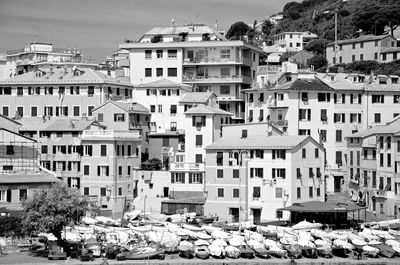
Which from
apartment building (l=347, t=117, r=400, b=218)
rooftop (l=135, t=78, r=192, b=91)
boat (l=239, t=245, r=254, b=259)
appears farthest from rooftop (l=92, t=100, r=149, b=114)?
boat (l=239, t=245, r=254, b=259)

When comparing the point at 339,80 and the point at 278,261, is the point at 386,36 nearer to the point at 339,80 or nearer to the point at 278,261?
the point at 339,80

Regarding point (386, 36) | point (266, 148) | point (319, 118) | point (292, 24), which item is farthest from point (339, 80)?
point (292, 24)

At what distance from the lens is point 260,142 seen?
3044 inches

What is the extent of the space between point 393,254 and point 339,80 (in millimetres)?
31283

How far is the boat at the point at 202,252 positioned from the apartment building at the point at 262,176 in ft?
34.0

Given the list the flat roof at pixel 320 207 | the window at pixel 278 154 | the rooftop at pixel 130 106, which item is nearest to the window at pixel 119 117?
the rooftop at pixel 130 106

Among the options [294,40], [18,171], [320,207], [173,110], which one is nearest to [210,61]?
[173,110]

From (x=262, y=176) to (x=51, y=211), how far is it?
69.3 feet

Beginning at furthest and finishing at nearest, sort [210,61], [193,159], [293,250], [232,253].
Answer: [210,61]
[193,159]
[293,250]
[232,253]

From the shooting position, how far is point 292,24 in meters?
195

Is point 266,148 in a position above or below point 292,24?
below

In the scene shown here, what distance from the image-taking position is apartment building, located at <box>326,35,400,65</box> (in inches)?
4961

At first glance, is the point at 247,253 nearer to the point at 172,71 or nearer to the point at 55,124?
the point at 55,124

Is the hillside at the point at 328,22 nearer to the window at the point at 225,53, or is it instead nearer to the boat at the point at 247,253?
the window at the point at 225,53
